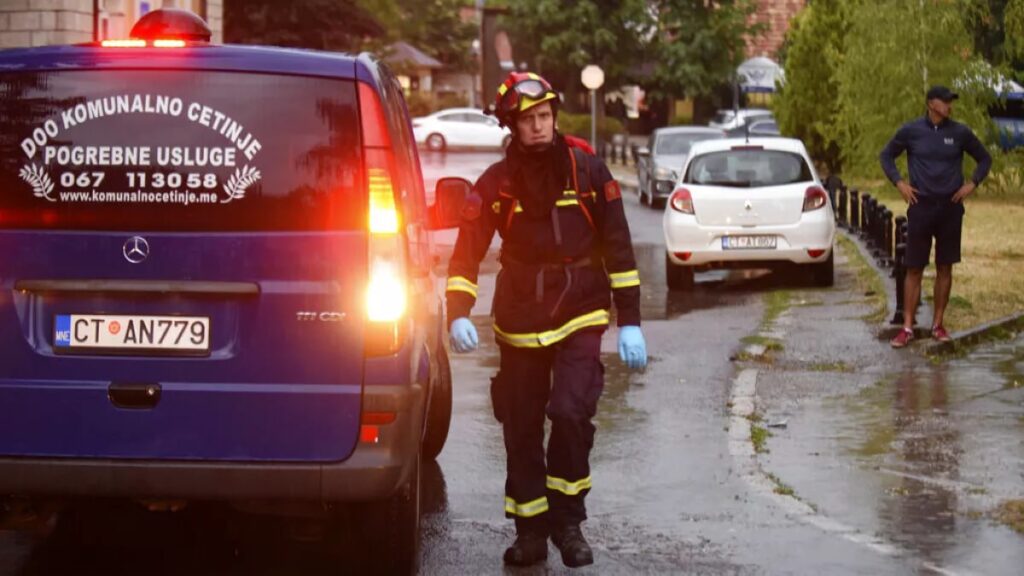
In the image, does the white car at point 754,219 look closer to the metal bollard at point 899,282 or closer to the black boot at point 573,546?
the metal bollard at point 899,282

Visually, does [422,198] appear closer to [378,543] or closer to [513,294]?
[513,294]

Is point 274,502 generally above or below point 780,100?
below

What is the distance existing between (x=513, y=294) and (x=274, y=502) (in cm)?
131

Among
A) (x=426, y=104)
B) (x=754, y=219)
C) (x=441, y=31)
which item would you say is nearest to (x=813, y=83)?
(x=754, y=219)

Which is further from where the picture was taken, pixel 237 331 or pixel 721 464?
pixel 721 464

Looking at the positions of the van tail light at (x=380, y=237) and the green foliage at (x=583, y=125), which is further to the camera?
the green foliage at (x=583, y=125)

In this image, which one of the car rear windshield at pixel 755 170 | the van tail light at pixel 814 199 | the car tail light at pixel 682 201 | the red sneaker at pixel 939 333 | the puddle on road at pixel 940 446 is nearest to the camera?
the puddle on road at pixel 940 446

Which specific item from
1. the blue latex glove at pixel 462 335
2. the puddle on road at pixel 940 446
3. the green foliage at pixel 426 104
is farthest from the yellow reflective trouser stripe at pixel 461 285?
the green foliage at pixel 426 104

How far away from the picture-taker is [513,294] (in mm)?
7473

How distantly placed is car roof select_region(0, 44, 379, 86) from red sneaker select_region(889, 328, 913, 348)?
332 inches

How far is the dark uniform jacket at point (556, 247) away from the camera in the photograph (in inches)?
291

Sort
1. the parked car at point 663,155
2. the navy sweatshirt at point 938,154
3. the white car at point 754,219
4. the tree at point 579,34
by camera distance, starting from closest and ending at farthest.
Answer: the navy sweatshirt at point 938,154
the white car at point 754,219
the parked car at point 663,155
the tree at point 579,34

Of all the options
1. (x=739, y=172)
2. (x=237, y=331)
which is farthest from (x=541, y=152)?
(x=739, y=172)

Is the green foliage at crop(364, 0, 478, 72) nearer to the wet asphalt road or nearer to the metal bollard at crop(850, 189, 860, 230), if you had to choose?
the metal bollard at crop(850, 189, 860, 230)
